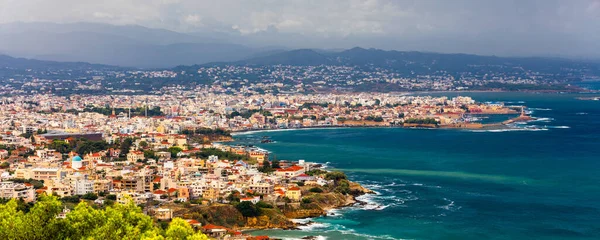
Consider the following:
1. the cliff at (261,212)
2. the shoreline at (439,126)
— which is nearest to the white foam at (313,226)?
the cliff at (261,212)

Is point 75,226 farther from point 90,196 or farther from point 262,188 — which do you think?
point 262,188

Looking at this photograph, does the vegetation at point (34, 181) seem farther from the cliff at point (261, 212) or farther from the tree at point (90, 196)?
the cliff at point (261, 212)

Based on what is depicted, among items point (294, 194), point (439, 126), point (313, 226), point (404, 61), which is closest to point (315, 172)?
point (294, 194)

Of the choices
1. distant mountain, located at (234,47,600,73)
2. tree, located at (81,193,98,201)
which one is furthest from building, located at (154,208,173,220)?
distant mountain, located at (234,47,600,73)

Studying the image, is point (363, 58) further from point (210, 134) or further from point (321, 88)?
point (210, 134)

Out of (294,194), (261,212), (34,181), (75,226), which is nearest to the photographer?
(75,226)

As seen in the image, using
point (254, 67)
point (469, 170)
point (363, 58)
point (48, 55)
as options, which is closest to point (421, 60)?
point (363, 58)
